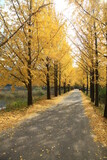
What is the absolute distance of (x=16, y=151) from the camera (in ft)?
10.4

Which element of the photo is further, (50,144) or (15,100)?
(15,100)

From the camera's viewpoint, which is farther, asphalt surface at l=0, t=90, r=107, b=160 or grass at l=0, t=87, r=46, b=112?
grass at l=0, t=87, r=46, b=112

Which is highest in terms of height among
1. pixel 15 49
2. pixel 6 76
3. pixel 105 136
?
pixel 15 49

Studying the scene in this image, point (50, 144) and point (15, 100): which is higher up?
point (50, 144)

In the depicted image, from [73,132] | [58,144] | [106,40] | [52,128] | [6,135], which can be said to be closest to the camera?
[58,144]

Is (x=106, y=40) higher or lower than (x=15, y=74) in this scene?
higher

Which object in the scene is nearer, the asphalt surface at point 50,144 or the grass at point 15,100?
the asphalt surface at point 50,144

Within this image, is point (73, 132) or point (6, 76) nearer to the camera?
point (73, 132)

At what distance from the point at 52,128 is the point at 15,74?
4.44 m

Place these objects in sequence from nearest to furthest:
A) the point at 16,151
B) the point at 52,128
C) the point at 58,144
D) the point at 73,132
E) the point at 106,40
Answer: the point at 16,151 < the point at 58,144 < the point at 73,132 < the point at 52,128 < the point at 106,40

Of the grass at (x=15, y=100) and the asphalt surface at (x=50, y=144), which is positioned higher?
the asphalt surface at (x=50, y=144)

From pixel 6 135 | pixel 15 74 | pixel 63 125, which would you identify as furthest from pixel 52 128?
pixel 15 74

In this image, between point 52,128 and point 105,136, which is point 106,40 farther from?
point 52,128

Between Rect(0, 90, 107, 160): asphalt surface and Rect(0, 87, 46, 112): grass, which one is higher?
Rect(0, 90, 107, 160): asphalt surface
